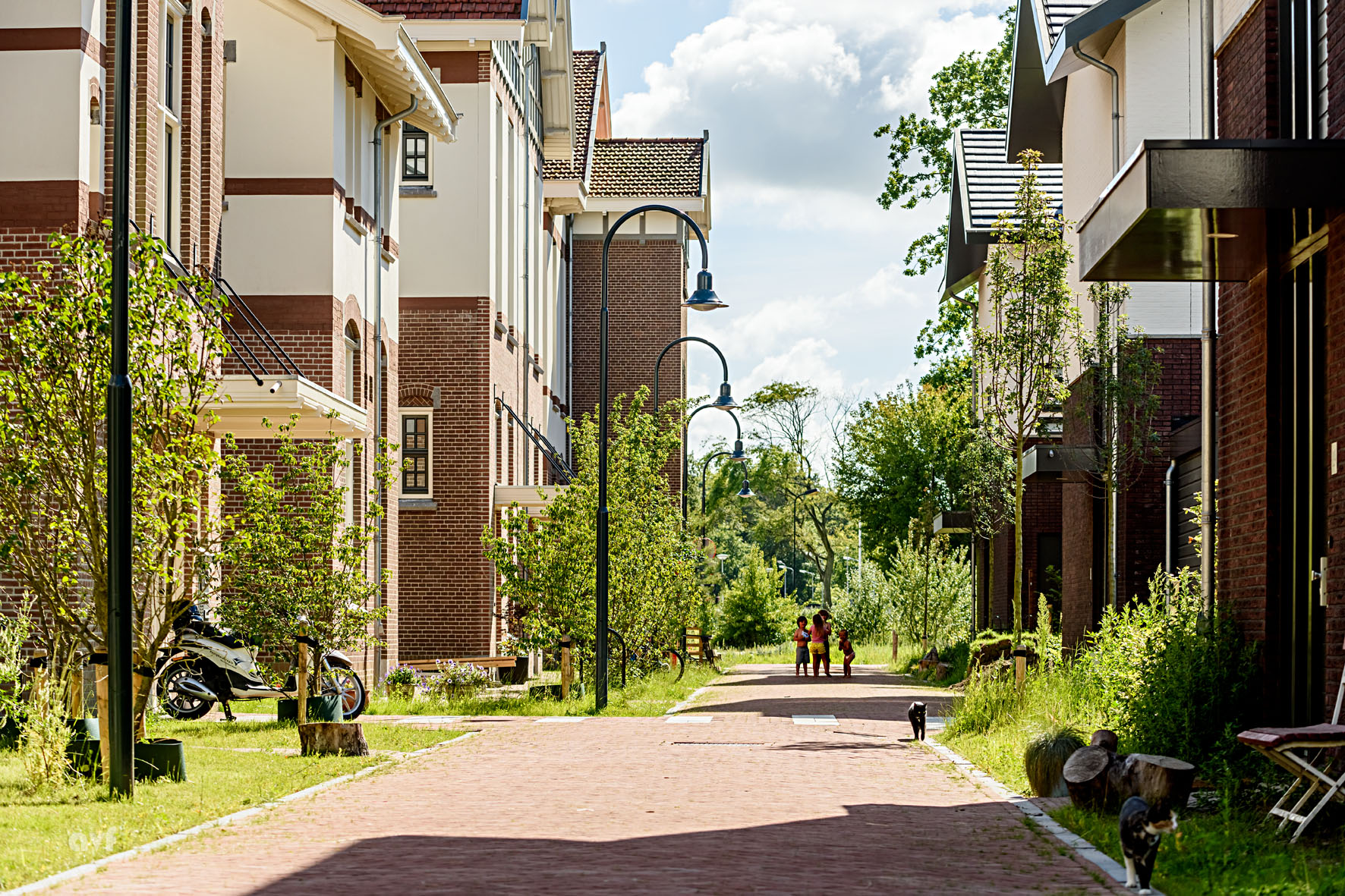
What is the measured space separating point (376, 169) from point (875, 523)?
88.2ft

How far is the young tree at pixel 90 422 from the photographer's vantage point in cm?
1220

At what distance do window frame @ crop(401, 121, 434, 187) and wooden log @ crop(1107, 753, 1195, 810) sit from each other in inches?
916

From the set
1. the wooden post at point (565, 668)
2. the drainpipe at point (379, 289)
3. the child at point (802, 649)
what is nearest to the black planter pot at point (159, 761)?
the wooden post at point (565, 668)

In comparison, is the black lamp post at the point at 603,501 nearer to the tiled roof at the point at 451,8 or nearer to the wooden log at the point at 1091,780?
the tiled roof at the point at 451,8

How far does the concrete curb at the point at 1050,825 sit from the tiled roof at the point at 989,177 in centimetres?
2140

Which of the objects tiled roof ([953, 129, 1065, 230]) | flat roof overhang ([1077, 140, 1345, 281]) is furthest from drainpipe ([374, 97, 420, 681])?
A: flat roof overhang ([1077, 140, 1345, 281])

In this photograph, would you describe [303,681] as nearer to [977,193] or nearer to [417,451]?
[417,451]

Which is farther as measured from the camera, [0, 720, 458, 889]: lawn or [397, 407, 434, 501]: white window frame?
[397, 407, 434, 501]: white window frame

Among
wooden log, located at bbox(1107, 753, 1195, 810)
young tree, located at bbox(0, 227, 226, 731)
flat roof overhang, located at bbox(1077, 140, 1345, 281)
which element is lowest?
wooden log, located at bbox(1107, 753, 1195, 810)

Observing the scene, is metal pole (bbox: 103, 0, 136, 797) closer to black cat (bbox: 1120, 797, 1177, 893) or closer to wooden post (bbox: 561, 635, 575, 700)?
black cat (bbox: 1120, 797, 1177, 893)

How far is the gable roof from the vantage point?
118ft

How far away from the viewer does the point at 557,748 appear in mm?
16859

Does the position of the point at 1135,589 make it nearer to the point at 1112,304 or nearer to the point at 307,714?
the point at 1112,304

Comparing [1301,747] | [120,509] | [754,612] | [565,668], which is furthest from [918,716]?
[754,612]
